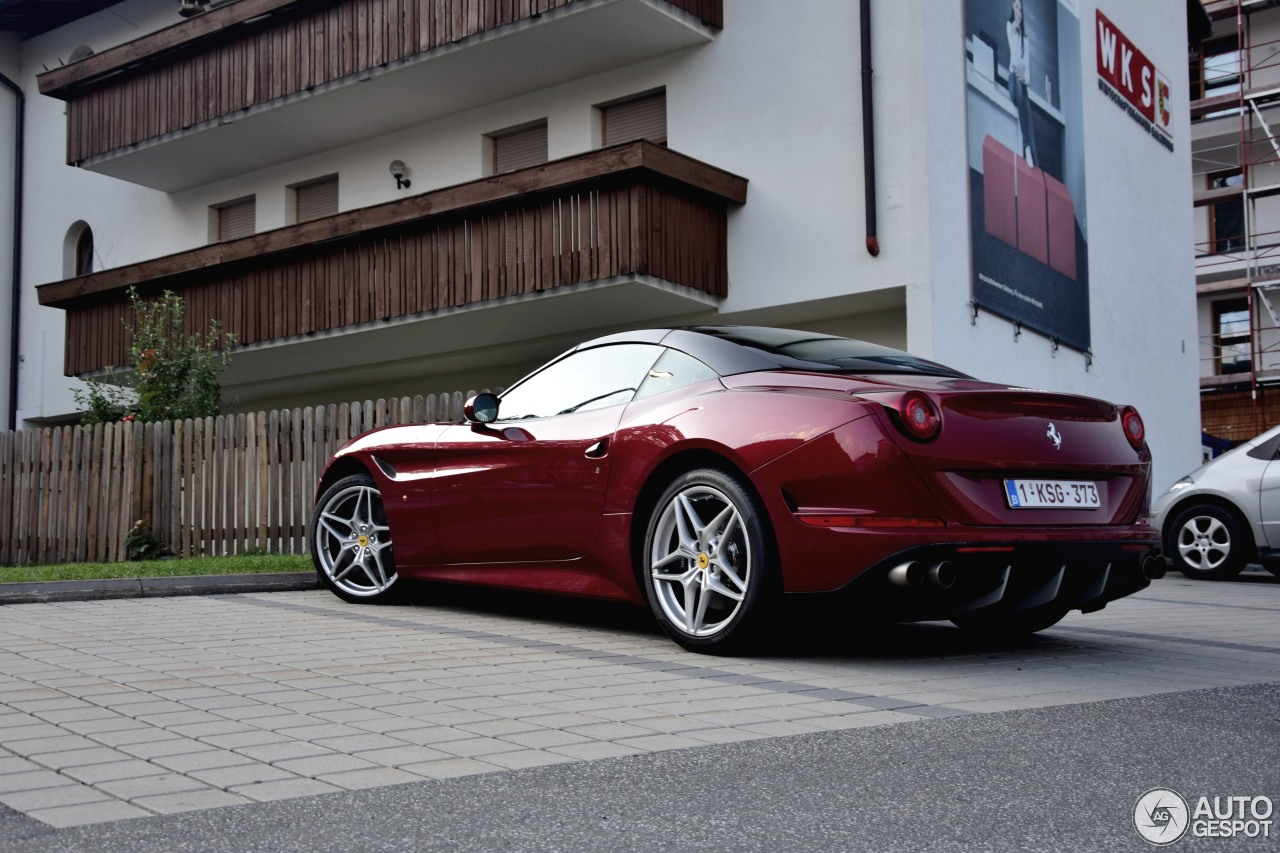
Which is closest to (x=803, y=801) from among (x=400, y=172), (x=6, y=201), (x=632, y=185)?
(x=632, y=185)

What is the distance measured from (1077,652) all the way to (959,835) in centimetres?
335

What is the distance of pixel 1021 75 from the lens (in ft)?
52.9

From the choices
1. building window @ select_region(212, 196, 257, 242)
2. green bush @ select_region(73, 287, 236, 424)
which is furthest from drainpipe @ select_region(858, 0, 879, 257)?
building window @ select_region(212, 196, 257, 242)

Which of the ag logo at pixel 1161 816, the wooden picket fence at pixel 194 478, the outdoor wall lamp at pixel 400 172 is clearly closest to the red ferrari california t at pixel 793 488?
the ag logo at pixel 1161 816

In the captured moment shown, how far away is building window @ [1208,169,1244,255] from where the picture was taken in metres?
34.2

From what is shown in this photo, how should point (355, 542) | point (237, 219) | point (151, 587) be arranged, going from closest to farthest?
point (355, 542) → point (151, 587) → point (237, 219)

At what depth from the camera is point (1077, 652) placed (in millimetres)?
5879

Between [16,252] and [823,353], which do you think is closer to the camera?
[823,353]

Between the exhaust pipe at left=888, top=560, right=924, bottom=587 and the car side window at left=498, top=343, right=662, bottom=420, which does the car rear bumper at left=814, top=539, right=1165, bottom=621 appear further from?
the car side window at left=498, top=343, right=662, bottom=420

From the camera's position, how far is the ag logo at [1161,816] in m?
2.78

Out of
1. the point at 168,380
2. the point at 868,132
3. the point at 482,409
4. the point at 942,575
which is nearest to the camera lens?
the point at 942,575

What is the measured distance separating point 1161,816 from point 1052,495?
258 centimetres

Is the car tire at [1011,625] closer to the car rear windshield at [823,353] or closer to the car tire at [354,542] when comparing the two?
the car rear windshield at [823,353]

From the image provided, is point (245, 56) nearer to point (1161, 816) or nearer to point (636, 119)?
point (636, 119)
